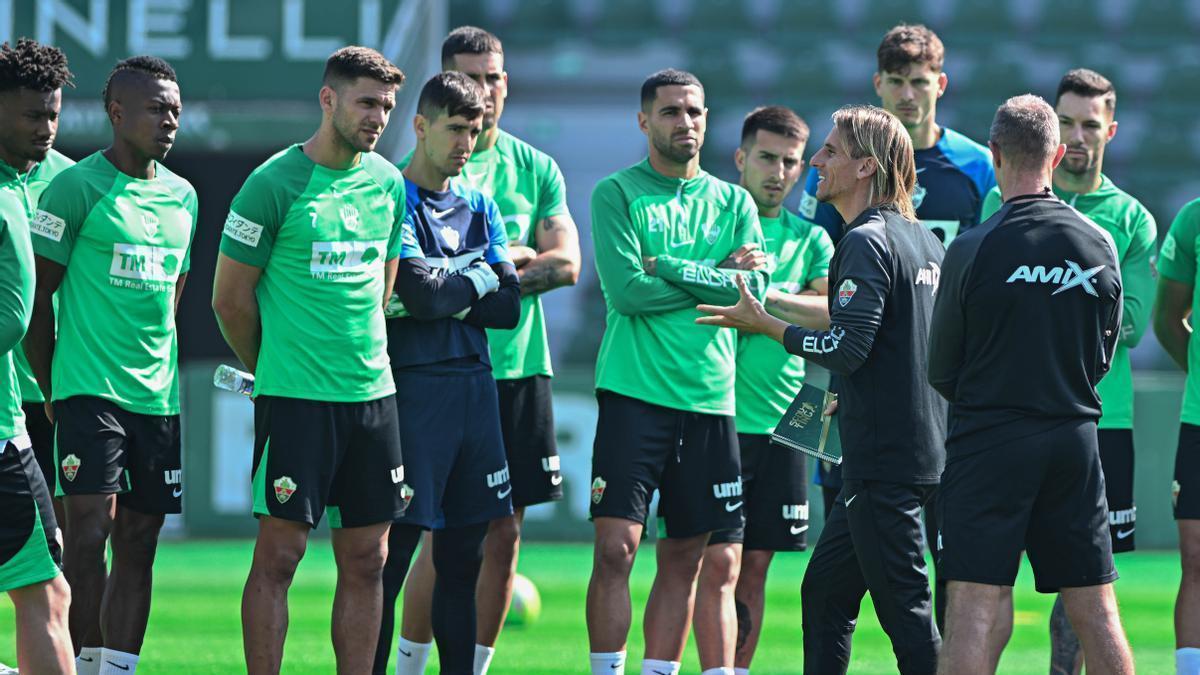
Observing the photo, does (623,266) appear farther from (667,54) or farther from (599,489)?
(667,54)

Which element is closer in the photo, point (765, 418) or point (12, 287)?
point (12, 287)

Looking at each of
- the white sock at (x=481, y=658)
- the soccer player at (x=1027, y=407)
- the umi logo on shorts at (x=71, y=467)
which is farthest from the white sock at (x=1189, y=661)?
the umi logo on shorts at (x=71, y=467)

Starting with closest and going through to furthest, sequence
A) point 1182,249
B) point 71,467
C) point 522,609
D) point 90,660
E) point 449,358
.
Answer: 1. point 71,467
2. point 90,660
3. point 449,358
4. point 1182,249
5. point 522,609

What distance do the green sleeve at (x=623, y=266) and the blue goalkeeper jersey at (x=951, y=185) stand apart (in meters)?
0.93

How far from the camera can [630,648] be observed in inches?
326

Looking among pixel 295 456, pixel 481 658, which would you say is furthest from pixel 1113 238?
pixel 295 456

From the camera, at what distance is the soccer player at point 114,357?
229 inches

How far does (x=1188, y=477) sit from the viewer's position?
630cm

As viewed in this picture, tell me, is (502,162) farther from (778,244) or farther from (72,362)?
(72,362)

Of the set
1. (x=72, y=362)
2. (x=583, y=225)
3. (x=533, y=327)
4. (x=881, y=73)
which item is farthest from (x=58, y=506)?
(x=583, y=225)

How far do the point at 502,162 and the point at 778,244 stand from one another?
129 centimetres

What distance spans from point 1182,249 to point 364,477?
11.3ft

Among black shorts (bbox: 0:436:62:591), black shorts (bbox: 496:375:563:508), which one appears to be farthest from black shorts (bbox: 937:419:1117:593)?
black shorts (bbox: 0:436:62:591)

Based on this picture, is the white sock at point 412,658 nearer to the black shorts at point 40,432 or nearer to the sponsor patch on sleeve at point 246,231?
the black shorts at point 40,432
